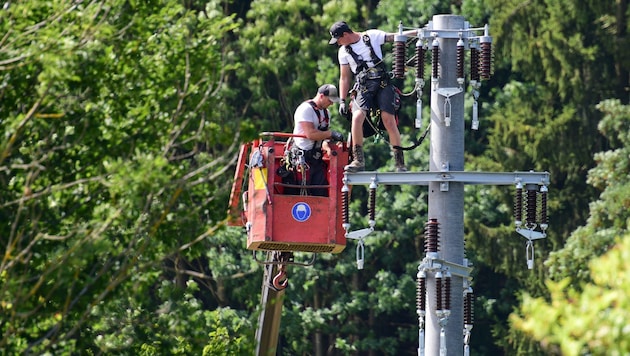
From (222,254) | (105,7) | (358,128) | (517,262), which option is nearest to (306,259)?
(222,254)

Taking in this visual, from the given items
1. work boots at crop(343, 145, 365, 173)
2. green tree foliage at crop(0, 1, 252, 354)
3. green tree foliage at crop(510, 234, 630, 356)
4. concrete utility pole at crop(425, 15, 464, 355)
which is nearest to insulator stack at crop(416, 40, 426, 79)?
concrete utility pole at crop(425, 15, 464, 355)

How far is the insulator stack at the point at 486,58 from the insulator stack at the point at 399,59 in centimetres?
91

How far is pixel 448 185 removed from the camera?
26531mm

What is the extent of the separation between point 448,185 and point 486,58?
1516 mm

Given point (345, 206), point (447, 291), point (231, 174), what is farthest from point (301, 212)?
point (231, 174)

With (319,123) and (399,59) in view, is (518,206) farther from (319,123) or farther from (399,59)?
(319,123)

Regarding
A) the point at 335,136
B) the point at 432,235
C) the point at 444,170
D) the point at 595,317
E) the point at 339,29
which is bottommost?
the point at 432,235

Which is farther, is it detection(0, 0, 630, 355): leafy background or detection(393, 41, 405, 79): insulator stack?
detection(393, 41, 405, 79): insulator stack

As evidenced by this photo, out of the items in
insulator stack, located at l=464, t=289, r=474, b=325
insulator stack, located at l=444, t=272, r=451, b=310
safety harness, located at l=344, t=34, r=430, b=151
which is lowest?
insulator stack, located at l=464, t=289, r=474, b=325

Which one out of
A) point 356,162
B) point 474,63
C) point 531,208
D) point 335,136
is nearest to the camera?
point 531,208

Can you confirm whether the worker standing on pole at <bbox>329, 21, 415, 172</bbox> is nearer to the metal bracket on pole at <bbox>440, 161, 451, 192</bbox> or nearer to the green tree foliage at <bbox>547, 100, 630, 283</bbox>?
the metal bracket on pole at <bbox>440, 161, 451, 192</bbox>

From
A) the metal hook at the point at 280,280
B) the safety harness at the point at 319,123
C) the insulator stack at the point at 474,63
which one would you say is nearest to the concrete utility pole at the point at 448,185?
the insulator stack at the point at 474,63

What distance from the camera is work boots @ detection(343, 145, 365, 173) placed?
86.4ft

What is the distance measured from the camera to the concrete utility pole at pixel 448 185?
85.9 ft
